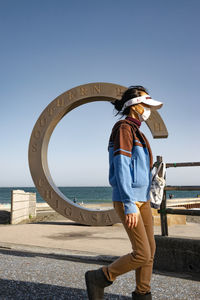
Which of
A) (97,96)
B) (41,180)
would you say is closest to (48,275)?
(41,180)

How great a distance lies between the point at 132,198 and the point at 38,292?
1.56 m

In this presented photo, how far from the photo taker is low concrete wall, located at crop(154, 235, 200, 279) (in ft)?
12.5

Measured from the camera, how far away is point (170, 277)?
141 inches

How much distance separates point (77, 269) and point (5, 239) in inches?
135

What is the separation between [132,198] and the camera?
2.26 meters

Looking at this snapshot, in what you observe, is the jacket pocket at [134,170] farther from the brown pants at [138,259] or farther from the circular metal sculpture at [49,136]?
the circular metal sculpture at [49,136]

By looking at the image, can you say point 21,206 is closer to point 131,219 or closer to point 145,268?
point 145,268

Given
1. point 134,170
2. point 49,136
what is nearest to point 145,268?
point 134,170

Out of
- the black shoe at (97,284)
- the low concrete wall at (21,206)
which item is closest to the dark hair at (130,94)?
the black shoe at (97,284)

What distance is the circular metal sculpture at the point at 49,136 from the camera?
7.92 meters

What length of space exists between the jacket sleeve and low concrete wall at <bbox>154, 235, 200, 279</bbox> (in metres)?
2.01

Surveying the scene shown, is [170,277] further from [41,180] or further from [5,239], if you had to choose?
[41,180]

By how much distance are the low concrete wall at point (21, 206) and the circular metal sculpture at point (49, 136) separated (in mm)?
4832

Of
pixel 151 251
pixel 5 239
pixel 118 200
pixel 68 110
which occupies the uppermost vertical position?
pixel 68 110
